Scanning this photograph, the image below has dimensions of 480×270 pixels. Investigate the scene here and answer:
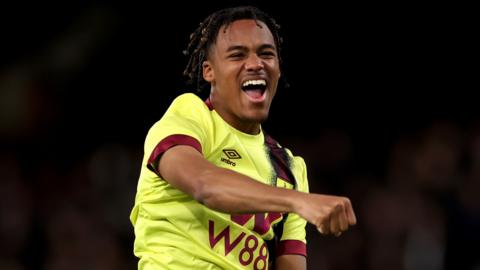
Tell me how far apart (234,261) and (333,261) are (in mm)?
3526

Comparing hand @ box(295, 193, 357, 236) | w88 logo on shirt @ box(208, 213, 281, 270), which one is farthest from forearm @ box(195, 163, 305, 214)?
w88 logo on shirt @ box(208, 213, 281, 270)

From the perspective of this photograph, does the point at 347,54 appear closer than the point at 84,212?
No

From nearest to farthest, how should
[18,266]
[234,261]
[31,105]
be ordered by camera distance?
[234,261] → [18,266] → [31,105]

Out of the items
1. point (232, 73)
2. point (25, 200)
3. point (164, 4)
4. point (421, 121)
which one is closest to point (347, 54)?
point (421, 121)

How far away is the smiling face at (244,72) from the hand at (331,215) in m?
1.36

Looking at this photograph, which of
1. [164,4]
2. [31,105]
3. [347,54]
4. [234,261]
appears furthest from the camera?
[347,54]

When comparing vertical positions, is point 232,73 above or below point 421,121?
above

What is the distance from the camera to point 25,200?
22.9 feet

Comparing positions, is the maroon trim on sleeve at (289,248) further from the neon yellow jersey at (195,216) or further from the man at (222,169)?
the neon yellow jersey at (195,216)

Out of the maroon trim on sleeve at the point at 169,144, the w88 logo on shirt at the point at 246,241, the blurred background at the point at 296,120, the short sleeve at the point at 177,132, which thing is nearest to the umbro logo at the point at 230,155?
the short sleeve at the point at 177,132

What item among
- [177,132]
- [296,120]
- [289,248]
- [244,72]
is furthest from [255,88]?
[296,120]

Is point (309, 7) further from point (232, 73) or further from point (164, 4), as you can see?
point (232, 73)

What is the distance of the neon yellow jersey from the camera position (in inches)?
153

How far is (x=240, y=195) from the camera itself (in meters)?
3.26
